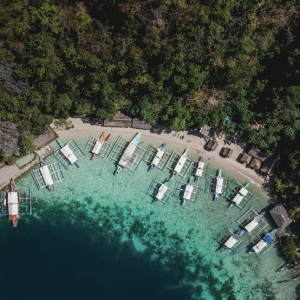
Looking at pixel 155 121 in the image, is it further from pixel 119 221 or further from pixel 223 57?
pixel 119 221

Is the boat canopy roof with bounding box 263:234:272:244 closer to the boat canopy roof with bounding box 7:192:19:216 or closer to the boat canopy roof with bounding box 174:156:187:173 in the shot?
the boat canopy roof with bounding box 174:156:187:173

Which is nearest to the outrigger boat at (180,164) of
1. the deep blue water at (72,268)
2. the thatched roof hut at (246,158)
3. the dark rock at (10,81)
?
the thatched roof hut at (246,158)

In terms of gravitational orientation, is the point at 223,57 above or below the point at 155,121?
above

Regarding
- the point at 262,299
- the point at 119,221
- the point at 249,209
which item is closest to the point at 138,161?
the point at 119,221

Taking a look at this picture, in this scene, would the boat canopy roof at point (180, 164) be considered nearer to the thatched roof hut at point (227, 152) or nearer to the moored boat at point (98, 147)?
the thatched roof hut at point (227, 152)

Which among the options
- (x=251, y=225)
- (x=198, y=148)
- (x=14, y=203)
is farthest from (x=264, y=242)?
(x=14, y=203)

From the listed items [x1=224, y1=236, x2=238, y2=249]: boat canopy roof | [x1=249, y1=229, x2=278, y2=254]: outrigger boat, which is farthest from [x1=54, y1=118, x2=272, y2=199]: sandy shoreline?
[x1=224, y1=236, x2=238, y2=249]: boat canopy roof
